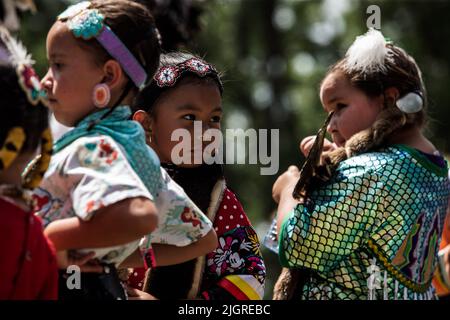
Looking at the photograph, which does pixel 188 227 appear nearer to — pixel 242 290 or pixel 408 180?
pixel 242 290

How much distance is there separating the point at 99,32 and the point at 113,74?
131 millimetres

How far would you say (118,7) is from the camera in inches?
111

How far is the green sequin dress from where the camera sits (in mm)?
3625

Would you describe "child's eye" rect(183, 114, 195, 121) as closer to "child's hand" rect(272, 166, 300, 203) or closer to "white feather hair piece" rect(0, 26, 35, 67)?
"child's hand" rect(272, 166, 300, 203)

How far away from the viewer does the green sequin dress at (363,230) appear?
362 cm

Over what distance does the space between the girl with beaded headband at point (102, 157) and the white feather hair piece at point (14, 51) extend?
0.27m

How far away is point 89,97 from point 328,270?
1.34 metres

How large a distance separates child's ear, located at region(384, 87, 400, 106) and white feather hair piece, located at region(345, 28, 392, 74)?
8 cm

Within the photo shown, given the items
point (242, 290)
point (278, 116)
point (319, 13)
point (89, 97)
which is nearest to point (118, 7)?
point (89, 97)

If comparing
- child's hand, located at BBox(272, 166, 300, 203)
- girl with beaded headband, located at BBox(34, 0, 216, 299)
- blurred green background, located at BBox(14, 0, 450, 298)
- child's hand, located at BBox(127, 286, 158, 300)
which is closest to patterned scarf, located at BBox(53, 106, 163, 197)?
girl with beaded headband, located at BBox(34, 0, 216, 299)

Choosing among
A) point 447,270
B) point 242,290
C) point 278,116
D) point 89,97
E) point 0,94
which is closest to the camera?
point 0,94

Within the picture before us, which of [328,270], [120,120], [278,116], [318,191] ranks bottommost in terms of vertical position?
[278,116]

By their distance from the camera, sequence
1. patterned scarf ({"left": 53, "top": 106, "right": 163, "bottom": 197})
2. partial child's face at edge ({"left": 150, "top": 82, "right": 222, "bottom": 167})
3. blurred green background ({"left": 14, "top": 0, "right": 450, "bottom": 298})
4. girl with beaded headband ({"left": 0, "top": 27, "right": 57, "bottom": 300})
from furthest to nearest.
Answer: blurred green background ({"left": 14, "top": 0, "right": 450, "bottom": 298}) → partial child's face at edge ({"left": 150, "top": 82, "right": 222, "bottom": 167}) → patterned scarf ({"left": 53, "top": 106, "right": 163, "bottom": 197}) → girl with beaded headband ({"left": 0, "top": 27, "right": 57, "bottom": 300})

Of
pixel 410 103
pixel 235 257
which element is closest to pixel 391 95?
pixel 410 103
